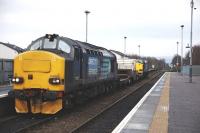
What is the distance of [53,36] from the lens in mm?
17188

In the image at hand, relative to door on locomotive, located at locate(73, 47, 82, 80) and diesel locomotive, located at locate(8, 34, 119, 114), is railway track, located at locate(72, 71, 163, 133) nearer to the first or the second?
diesel locomotive, located at locate(8, 34, 119, 114)

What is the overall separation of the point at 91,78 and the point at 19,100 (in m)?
5.60

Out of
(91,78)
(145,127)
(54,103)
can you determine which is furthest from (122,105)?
(145,127)

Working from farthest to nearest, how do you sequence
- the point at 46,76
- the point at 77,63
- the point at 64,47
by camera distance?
the point at 77,63 < the point at 64,47 < the point at 46,76

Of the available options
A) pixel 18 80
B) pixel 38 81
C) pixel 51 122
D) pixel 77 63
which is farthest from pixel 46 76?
pixel 77 63

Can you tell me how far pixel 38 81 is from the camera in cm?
1561

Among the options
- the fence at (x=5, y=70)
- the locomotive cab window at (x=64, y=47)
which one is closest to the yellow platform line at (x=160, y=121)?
the locomotive cab window at (x=64, y=47)

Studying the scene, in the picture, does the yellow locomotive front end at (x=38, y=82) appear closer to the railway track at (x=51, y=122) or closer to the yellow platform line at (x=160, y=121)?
the railway track at (x=51, y=122)

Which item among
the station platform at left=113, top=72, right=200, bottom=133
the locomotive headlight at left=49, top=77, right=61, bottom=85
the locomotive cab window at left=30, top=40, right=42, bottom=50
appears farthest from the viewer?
the locomotive cab window at left=30, top=40, right=42, bottom=50

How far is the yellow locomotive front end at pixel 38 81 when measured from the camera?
1545cm

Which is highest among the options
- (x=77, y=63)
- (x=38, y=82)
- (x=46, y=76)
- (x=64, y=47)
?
(x=64, y=47)

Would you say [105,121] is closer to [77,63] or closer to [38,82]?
[38,82]

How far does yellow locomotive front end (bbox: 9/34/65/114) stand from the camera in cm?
1545

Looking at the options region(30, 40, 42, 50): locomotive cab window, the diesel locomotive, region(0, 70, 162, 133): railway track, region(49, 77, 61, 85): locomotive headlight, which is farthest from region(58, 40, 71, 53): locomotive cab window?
region(0, 70, 162, 133): railway track
